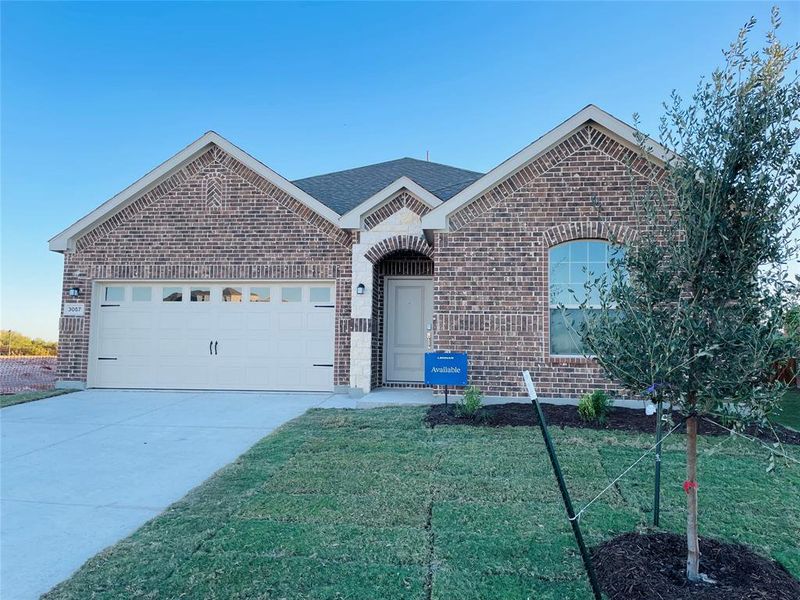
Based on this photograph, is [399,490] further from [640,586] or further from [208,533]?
[640,586]

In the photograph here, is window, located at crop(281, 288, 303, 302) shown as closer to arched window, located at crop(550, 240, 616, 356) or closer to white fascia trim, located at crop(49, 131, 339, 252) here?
white fascia trim, located at crop(49, 131, 339, 252)

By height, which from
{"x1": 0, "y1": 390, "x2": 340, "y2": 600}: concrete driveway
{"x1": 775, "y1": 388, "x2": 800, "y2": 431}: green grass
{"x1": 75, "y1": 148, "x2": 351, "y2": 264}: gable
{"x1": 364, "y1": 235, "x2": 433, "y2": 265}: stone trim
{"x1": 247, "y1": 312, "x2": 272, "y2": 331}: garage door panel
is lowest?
{"x1": 0, "y1": 390, "x2": 340, "y2": 600}: concrete driveway

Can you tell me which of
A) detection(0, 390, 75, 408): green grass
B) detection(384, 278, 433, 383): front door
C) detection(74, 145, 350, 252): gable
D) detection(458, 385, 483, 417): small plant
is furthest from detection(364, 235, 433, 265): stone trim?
detection(0, 390, 75, 408): green grass

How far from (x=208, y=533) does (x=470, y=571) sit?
6.46 ft

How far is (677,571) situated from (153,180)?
37.7 feet

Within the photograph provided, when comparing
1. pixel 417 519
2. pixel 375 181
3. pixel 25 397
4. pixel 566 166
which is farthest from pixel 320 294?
pixel 417 519

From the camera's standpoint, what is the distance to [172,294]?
1055 cm

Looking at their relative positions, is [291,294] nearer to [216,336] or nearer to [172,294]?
[216,336]

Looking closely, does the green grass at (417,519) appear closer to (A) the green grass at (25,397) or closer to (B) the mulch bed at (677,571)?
(B) the mulch bed at (677,571)

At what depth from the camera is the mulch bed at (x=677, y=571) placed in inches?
103

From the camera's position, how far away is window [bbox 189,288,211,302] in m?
10.5

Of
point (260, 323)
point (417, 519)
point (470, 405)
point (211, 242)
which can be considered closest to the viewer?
point (417, 519)

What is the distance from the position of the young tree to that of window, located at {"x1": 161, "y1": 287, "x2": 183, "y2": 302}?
32.3 ft

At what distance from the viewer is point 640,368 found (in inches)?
106
